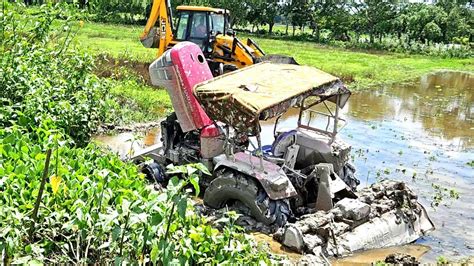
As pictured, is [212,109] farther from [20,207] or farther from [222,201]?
[20,207]

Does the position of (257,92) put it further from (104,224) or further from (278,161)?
(104,224)

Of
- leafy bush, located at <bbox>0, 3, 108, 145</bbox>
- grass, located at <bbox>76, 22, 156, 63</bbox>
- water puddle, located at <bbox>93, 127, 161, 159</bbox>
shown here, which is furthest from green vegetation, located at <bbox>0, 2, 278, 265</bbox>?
grass, located at <bbox>76, 22, 156, 63</bbox>

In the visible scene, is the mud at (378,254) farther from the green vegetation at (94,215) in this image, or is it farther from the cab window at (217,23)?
the cab window at (217,23)

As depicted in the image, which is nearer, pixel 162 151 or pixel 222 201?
pixel 222 201

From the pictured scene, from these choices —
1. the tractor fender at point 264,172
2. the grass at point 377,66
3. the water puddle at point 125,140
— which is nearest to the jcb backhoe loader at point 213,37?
the water puddle at point 125,140

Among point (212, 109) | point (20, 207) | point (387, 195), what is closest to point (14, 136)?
point (20, 207)

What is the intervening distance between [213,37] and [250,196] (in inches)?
411

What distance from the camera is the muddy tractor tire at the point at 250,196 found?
8.11m

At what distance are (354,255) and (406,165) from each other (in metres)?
6.16

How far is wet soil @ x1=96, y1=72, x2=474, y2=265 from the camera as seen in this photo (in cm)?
919

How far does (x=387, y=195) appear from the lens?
30.2ft

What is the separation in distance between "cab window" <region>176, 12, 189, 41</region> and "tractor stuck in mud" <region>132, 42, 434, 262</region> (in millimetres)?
8444

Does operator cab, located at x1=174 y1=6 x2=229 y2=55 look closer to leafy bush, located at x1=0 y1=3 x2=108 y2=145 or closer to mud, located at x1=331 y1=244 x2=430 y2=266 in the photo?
leafy bush, located at x1=0 y1=3 x2=108 y2=145

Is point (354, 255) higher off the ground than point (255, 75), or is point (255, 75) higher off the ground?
point (255, 75)
